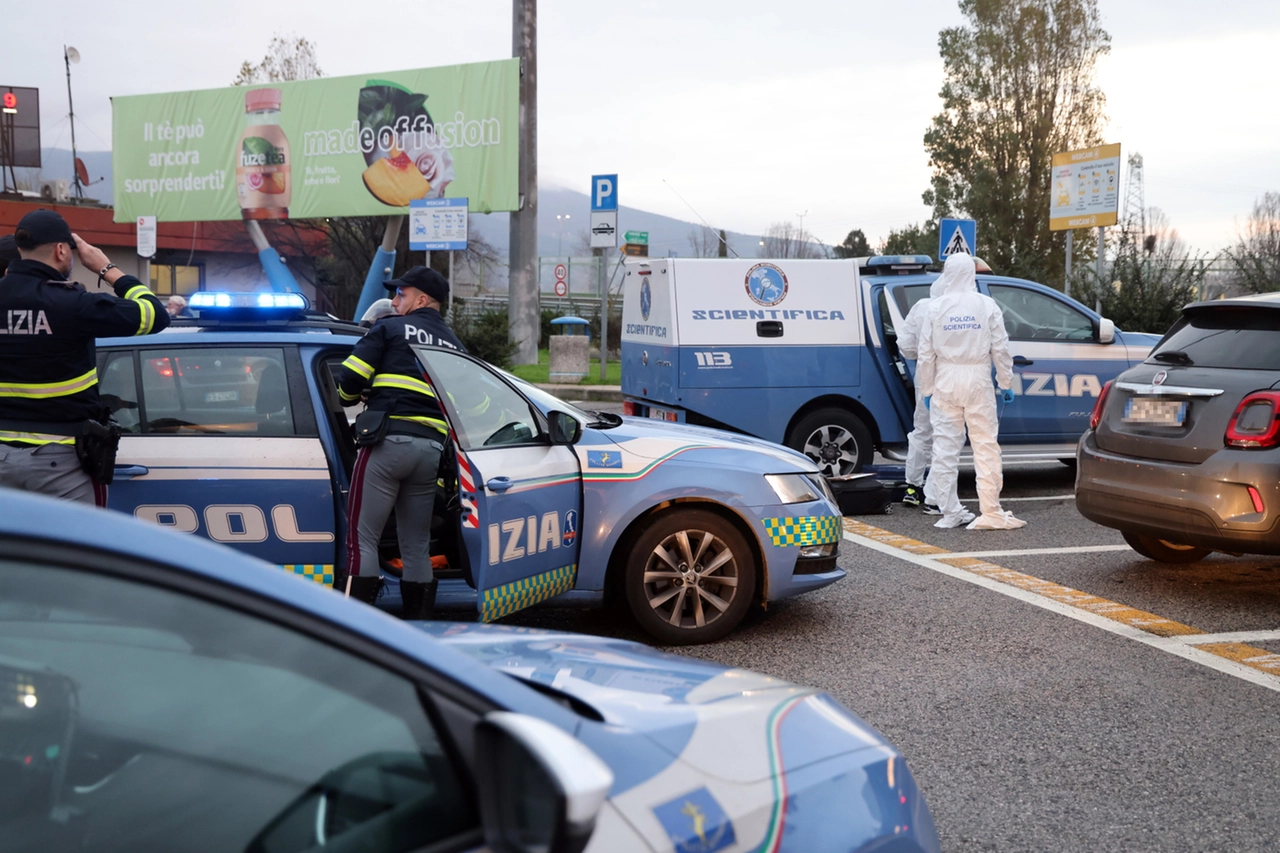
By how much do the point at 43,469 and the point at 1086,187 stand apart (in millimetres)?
26587

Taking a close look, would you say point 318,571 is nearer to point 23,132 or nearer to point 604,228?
point 604,228

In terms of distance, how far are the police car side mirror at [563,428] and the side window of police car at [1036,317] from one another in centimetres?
598

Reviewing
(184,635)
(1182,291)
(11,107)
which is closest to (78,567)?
(184,635)

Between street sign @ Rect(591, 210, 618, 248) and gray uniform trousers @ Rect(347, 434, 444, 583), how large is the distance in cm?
1385

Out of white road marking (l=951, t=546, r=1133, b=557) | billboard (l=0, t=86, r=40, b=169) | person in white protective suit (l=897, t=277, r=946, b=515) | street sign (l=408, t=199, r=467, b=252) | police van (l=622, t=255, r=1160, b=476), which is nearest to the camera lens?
white road marking (l=951, t=546, r=1133, b=557)

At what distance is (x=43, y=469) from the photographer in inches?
169

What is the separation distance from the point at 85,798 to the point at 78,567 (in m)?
0.34

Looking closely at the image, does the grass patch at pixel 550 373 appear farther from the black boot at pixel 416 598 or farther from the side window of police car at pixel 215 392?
the black boot at pixel 416 598

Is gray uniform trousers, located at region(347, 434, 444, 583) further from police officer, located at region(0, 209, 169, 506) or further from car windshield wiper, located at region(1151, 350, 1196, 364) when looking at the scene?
car windshield wiper, located at region(1151, 350, 1196, 364)

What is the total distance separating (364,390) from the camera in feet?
16.0

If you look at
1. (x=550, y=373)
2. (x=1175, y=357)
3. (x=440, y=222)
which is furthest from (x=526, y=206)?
(x=1175, y=357)

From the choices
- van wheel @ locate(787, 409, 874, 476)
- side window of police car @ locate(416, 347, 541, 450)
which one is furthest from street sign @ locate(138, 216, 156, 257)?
side window of police car @ locate(416, 347, 541, 450)

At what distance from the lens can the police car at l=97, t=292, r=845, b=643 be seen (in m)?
4.74

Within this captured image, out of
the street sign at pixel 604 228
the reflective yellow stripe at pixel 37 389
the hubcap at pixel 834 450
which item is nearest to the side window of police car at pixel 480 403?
the reflective yellow stripe at pixel 37 389
